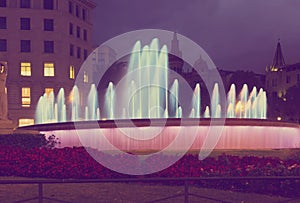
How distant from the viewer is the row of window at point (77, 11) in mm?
61281

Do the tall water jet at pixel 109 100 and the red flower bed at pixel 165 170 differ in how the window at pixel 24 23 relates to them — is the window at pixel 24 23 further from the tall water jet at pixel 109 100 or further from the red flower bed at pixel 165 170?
the red flower bed at pixel 165 170

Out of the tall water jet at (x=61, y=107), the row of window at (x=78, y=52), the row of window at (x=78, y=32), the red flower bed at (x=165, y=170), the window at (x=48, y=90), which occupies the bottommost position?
the red flower bed at (x=165, y=170)

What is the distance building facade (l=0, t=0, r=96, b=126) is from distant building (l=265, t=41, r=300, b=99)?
44473 millimetres

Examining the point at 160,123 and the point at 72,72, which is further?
the point at 72,72

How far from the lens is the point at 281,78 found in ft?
296

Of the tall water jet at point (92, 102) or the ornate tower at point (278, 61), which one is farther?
the ornate tower at point (278, 61)

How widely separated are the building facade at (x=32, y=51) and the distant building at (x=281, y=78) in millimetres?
44473

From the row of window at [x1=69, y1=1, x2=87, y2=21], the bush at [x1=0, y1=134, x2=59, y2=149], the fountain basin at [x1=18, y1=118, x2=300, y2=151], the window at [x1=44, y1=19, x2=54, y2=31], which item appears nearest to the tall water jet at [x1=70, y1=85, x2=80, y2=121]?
the window at [x1=44, y1=19, x2=54, y2=31]

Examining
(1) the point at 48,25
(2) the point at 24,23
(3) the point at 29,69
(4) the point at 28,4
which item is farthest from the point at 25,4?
(3) the point at 29,69

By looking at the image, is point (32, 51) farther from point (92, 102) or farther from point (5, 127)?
point (5, 127)

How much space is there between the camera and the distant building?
283 ft

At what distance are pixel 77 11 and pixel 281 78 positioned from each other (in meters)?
47.5

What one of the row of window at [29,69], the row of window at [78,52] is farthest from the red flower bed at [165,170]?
the row of window at [78,52]

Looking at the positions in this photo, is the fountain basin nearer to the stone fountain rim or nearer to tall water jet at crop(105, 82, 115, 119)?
the stone fountain rim
